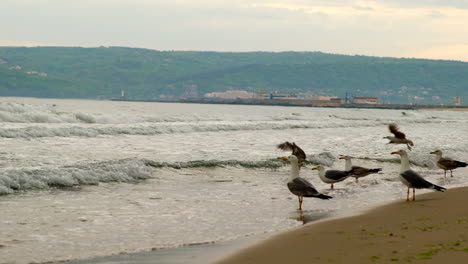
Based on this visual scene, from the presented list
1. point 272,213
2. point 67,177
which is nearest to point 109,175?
point 67,177

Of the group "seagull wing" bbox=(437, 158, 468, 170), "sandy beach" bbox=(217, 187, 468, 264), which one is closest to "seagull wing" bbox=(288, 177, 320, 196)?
"sandy beach" bbox=(217, 187, 468, 264)

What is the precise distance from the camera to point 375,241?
25.6 ft

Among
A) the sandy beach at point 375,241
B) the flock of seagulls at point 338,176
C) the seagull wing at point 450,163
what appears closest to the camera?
the sandy beach at point 375,241

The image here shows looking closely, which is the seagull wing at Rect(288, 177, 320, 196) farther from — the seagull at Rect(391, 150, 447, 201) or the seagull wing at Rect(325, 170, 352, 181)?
the seagull wing at Rect(325, 170, 352, 181)

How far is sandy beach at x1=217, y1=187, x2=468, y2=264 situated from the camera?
6832 millimetres

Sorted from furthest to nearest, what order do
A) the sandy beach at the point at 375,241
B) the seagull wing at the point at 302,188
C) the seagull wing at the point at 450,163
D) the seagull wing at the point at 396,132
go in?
the seagull wing at the point at 396,132 < the seagull wing at the point at 450,163 < the seagull wing at the point at 302,188 < the sandy beach at the point at 375,241

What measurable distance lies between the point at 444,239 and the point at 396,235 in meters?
0.69

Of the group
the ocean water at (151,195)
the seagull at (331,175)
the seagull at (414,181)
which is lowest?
the ocean water at (151,195)

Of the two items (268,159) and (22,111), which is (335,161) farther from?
(22,111)

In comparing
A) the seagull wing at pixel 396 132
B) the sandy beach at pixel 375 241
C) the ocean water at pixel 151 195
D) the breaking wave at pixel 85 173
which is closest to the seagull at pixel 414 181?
the ocean water at pixel 151 195

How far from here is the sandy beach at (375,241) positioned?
269 inches

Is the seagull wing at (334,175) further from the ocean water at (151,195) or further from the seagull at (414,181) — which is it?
the seagull at (414,181)

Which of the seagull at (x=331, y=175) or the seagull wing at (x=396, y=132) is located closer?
the seagull at (x=331, y=175)

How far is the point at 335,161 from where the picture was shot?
67.4ft
